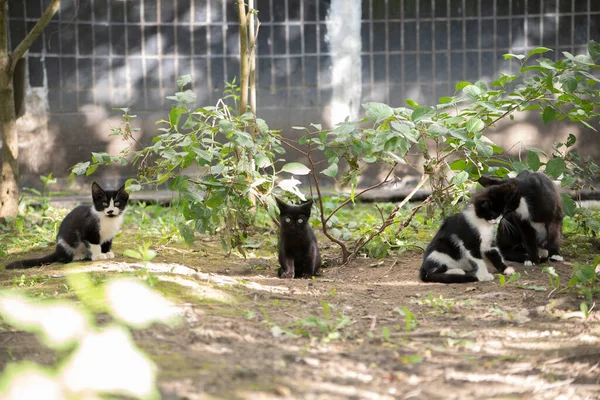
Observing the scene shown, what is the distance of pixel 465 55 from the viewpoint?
1088 centimetres

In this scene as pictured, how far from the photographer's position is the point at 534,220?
632 cm

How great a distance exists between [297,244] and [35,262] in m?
2.41

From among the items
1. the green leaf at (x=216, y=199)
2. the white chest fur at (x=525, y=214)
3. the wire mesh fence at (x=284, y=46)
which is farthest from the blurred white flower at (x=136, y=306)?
the wire mesh fence at (x=284, y=46)

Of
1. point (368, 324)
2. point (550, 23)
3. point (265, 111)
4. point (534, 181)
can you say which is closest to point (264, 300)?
point (368, 324)

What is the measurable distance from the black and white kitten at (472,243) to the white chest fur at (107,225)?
116 inches

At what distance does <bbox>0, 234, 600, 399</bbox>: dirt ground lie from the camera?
3457 mm

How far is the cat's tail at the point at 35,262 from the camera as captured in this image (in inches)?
254

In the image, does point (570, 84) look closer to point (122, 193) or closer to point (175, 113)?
point (175, 113)

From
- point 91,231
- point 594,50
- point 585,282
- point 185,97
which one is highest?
point 594,50

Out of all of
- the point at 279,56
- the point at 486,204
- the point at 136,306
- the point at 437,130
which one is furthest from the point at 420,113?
the point at 279,56

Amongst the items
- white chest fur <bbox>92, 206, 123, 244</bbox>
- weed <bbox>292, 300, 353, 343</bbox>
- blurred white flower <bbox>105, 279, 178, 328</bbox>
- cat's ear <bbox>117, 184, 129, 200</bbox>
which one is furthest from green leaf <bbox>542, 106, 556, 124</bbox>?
white chest fur <bbox>92, 206, 123, 244</bbox>

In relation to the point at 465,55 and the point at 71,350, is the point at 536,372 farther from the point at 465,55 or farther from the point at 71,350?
the point at 465,55

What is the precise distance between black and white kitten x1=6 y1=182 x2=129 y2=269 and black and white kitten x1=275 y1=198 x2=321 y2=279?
1.68 meters

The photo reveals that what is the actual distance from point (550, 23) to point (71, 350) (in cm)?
940
